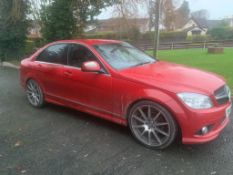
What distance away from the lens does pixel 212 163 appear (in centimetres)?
348

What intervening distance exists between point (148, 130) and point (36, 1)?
32.7 feet

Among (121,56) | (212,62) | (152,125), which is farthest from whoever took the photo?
(212,62)

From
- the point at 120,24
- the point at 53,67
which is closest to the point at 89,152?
the point at 53,67

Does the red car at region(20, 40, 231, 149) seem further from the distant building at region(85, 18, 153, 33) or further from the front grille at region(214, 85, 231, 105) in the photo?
the distant building at region(85, 18, 153, 33)

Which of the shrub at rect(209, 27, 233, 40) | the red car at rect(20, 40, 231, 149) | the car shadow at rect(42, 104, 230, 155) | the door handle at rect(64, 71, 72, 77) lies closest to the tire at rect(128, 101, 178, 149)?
the red car at rect(20, 40, 231, 149)

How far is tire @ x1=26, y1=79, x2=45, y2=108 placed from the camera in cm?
570

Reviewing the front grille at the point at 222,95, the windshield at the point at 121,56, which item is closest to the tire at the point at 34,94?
the windshield at the point at 121,56

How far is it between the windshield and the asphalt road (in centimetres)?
118

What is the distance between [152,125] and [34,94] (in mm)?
3145

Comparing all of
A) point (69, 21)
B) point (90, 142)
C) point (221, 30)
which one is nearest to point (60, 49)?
point (90, 142)

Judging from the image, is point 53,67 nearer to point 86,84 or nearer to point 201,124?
point 86,84

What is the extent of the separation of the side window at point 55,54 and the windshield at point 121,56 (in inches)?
30.6

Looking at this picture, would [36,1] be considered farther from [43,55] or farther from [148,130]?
[148,130]

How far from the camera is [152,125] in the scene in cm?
391
